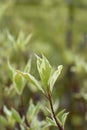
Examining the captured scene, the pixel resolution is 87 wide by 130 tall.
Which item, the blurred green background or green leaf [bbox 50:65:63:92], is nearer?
green leaf [bbox 50:65:63:92]

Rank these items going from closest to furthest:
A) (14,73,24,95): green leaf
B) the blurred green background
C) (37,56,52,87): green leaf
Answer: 1. (37,56,52,87): green leaf
2. (14,73,24,95): green leaf
3. the blurred green background

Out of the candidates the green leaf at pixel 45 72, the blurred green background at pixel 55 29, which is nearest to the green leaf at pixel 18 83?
the green leaf at pixel 45 72

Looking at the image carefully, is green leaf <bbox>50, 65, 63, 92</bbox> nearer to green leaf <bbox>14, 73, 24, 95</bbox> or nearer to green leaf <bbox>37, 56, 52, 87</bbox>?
green leaf <bbox>37, 56, 52, 87</bbox>

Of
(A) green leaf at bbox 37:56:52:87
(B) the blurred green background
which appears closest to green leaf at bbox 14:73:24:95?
(A) green leaf at bbox 37:56:52:87

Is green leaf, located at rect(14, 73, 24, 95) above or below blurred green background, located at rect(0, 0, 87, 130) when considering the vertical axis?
above

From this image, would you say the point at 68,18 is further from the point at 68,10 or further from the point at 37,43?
the point at 37,43

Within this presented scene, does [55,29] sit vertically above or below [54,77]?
below

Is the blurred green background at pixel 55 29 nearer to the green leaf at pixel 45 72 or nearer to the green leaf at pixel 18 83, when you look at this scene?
the green leaf at pixel 18 83

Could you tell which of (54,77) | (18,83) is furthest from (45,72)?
(18,83)

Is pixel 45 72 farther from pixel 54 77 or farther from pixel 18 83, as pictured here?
pixel 18 83

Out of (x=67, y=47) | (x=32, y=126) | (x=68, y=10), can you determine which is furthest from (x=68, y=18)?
(x=32, y=126)

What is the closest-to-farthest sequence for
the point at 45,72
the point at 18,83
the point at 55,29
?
the point at 45,72
the point at 18,83
the point at 55,29
